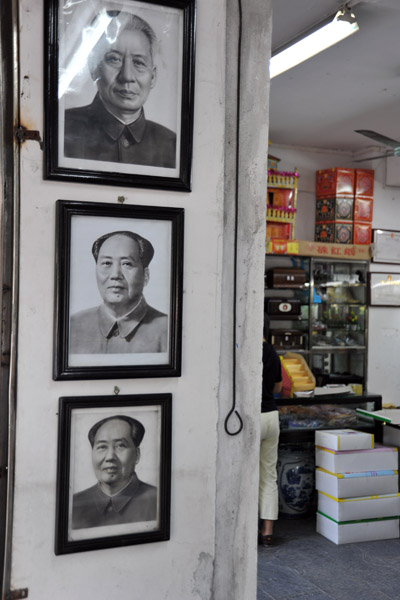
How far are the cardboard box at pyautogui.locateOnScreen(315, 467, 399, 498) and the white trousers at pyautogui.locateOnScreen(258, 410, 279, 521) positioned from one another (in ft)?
1.16

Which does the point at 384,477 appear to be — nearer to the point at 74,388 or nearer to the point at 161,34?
the point at 74,388

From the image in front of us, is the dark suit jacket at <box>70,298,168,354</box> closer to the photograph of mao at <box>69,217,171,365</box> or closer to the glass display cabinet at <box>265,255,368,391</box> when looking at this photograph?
the photograph of mao at <box>69,217,171,365</box>

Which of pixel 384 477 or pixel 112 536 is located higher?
pixel 112 536

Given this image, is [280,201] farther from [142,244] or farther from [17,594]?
[17,594]

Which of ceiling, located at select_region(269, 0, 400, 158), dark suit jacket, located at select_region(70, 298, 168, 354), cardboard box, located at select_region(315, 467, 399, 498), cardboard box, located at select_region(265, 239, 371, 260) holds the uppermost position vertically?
ceiling, located at select_region(269, 0, 400, 158)

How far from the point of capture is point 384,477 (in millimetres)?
4367

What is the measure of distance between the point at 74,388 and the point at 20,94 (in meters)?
0.78

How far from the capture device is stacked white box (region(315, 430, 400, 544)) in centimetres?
423

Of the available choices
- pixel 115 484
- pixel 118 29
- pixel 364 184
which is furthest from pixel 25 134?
pixel 364 184

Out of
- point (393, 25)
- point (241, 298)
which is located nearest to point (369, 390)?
point (393, 25)

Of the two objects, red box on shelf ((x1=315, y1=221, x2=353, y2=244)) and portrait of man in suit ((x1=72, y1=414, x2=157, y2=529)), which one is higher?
red box on shelf ((x1=315, y1=221, x2=353, y2=244))

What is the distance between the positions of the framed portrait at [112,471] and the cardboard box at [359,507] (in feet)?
9.10

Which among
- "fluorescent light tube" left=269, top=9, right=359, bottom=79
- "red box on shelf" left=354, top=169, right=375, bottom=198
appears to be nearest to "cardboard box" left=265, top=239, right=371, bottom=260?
"red box on shelf" left=354, top=169, right=375, bottom=198

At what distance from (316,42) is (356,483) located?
3.17 metres
